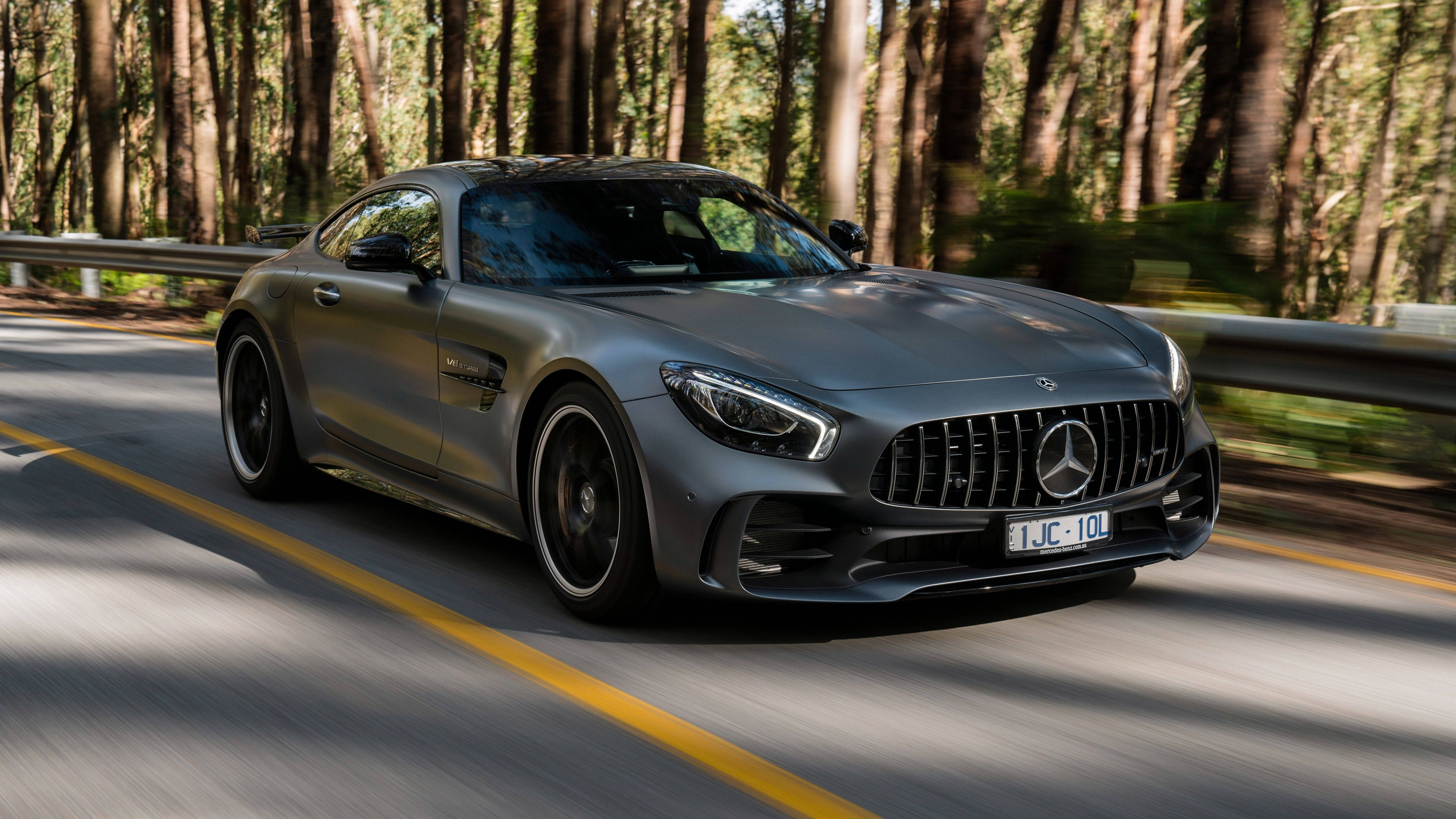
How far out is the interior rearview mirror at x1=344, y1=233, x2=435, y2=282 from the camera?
5.38 metres

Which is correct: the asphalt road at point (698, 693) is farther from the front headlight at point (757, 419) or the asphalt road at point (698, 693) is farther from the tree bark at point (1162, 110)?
the tree bark at point (1162, 110)

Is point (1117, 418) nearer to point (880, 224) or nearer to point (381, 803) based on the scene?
point (381, 803)

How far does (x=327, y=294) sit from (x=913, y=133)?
25.8 meters

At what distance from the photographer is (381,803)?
328 cm

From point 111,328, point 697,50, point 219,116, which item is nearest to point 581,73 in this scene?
point 697,50

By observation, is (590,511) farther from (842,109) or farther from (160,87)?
(160,87)

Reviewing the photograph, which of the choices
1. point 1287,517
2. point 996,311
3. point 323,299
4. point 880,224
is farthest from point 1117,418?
point 880,224

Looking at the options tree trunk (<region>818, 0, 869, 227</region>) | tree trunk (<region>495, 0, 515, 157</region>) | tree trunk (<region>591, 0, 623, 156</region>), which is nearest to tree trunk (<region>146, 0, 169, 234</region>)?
tree trunk (<region>495, 0, 515, 157</region>)

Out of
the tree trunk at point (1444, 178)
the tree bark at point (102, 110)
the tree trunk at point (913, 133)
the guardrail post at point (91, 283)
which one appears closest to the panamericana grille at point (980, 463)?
the tree trunk at point (913, 133)

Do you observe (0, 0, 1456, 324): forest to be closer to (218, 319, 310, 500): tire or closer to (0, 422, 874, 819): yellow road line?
(218, 319, 310, 500): tire

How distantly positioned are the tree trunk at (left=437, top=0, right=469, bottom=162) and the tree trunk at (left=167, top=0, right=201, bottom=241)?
4.48 m

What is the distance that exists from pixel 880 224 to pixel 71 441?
20785mm

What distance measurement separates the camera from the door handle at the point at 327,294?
6.09m

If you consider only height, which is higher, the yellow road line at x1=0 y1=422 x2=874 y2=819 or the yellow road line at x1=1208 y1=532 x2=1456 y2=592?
the yellow road line at x1=1208 y1=532 x2=1456 y2=592
